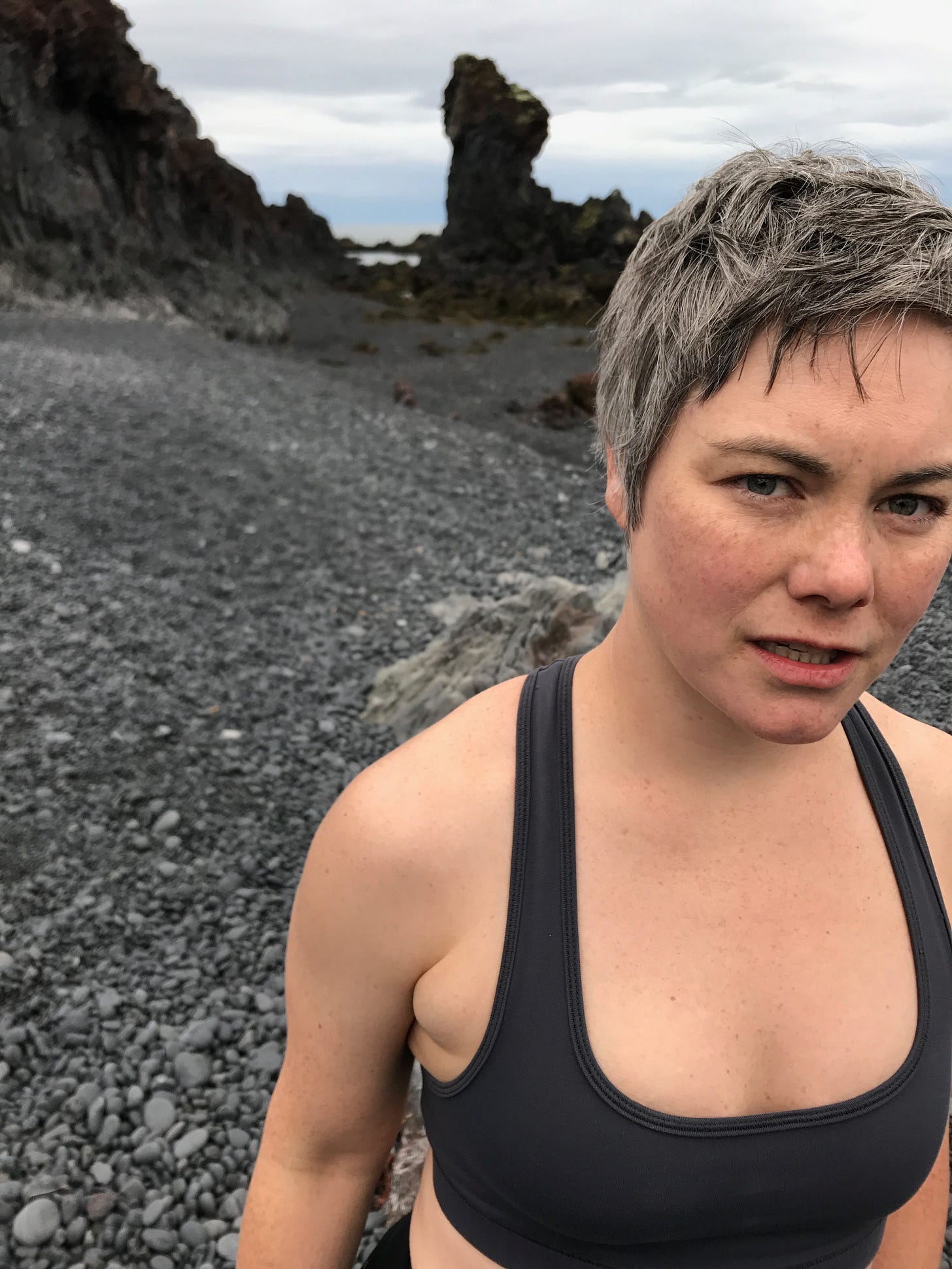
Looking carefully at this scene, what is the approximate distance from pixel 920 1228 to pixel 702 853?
1.02 m

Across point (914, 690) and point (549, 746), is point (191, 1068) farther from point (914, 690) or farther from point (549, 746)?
point (914, 690)

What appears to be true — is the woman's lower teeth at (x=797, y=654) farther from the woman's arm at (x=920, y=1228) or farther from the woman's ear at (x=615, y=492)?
the woman's arm at (x=920, y=1228)

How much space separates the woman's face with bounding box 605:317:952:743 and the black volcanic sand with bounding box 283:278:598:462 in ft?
49.6

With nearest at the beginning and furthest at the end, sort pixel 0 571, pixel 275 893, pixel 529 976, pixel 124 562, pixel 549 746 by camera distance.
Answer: pixel 529 976 < pixel 549 746 < pixel 275 893 < pixel 0 571 < pixel 124 562

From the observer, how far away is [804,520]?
1.29m

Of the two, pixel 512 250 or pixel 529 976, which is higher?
pixel 512 250

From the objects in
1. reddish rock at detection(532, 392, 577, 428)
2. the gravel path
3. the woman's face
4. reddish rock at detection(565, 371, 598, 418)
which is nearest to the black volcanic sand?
reddish rock at detection(532, 392, 577, 428)

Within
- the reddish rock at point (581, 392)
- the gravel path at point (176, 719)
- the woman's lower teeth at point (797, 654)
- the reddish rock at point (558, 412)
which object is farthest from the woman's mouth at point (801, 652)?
the reddish rock at point (581, 392)

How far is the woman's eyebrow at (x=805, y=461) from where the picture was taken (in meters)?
1.25

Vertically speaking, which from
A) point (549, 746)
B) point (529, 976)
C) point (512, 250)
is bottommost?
point (529, 976)

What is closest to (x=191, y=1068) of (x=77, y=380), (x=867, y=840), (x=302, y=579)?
(x=867, y=840)

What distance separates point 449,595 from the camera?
360 inches

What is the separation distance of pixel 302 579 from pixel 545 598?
122 inches

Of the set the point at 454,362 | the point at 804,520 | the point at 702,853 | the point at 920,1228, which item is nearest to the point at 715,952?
the point at 702,853
